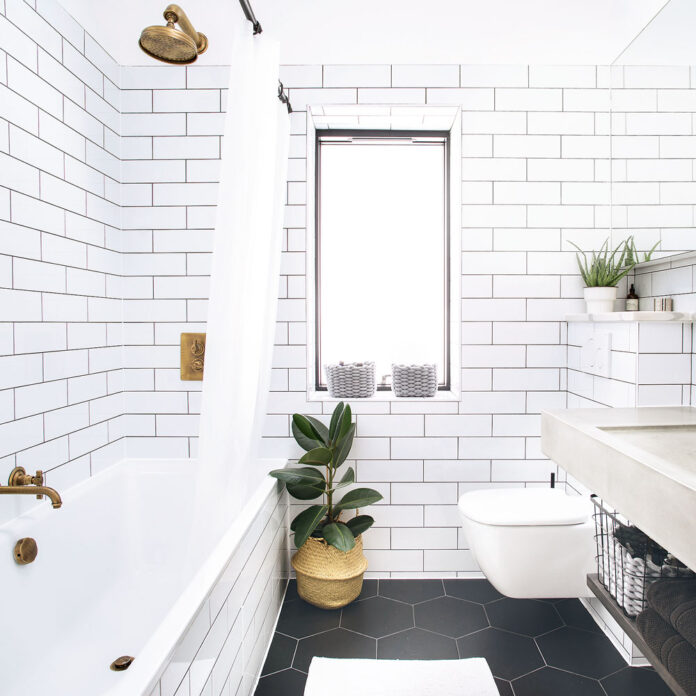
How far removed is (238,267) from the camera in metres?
1.49

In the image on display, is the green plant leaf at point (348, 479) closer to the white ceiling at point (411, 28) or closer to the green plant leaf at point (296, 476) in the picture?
the green plant leaf at point (296, 476)

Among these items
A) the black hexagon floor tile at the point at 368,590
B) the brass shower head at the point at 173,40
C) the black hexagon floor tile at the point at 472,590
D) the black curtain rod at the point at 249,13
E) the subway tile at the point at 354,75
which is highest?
the subway tile at the point at 354,75

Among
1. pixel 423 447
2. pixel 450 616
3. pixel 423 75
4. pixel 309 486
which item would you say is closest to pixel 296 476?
pixel 309 486

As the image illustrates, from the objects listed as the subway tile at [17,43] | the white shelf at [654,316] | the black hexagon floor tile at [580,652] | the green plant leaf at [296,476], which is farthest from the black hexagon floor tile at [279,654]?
the subway tile at [17,43]

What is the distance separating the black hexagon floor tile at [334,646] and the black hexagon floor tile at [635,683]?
81 centimetres

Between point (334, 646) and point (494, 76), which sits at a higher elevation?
point (494, 76)

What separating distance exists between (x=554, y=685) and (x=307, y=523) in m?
1.02

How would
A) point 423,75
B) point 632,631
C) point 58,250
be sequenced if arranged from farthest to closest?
point 423,75 < point 58,250 < point 632,631

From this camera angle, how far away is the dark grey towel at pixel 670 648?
103 centimetres

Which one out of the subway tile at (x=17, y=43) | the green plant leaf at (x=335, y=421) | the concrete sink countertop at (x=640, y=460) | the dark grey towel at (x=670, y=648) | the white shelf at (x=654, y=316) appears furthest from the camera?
the green plant leaf at (x=335, y=421)

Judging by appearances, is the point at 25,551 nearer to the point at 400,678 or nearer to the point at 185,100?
the point at 400,678

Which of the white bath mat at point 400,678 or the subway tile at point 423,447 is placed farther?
the subway tile at point 423,447

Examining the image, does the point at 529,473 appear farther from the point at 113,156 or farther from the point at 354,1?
the point at 113,156

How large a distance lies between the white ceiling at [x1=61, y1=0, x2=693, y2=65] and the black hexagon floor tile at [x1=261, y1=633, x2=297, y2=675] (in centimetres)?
232
